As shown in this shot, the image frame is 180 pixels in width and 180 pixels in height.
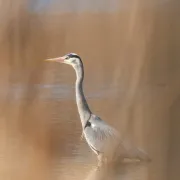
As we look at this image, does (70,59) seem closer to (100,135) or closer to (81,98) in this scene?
(81,98)

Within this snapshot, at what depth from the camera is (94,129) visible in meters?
1.45

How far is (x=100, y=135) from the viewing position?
1455 mm

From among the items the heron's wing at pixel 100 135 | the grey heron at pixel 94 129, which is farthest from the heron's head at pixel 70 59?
the heron's wing at pixel 100 135

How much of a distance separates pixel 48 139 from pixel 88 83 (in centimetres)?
18

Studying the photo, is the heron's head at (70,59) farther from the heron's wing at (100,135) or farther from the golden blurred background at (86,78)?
the heron's wing at (100,135)

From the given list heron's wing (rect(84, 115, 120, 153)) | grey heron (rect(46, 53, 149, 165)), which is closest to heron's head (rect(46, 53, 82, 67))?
grey heron (rect(46, 53, 149, 165))

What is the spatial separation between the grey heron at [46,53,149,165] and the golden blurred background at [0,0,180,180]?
0.05 feet

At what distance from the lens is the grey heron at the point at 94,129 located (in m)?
1.44

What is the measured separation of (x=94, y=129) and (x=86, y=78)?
132 millimetres

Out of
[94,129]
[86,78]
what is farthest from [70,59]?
[94,129]

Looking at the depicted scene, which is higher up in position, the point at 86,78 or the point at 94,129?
the point at 86,78

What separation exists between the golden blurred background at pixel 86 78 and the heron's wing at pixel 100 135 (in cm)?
2

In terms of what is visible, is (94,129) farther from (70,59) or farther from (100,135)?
(70,59)

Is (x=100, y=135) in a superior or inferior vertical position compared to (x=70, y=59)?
inferior
